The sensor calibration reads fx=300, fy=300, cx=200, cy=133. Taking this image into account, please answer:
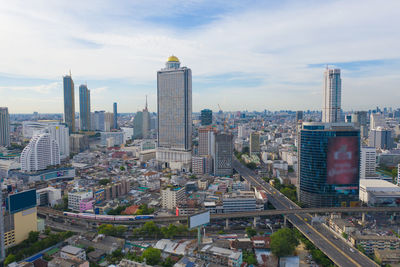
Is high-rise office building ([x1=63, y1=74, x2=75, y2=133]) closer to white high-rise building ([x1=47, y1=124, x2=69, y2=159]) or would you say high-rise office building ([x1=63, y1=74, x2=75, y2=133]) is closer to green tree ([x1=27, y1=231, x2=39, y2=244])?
white high-rise building ([x1=47, y1=124, x2=69, y2=159])

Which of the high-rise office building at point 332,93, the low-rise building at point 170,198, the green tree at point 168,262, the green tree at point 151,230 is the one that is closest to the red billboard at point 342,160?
the low-rise building at point 170,198

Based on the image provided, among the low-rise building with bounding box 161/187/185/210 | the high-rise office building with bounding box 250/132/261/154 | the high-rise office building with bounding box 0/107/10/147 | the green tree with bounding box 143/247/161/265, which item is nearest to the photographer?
the green tree with bounding box 143/247/161/265

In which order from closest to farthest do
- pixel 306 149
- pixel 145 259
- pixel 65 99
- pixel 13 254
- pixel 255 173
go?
pixel 145 259
pixel 13 254
pixel 306 149
pixel 255 173
pixel 65 99

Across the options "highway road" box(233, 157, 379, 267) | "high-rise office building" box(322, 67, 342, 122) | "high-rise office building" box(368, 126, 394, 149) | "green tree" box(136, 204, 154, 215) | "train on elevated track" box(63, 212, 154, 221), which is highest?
"high-rise office building" box(322, 67, 342, 122)

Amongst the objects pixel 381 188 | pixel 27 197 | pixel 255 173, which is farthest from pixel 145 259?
pixel 255 173

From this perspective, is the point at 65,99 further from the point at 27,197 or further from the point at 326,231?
the point at 326,231

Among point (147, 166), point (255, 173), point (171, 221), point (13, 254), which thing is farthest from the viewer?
point (147, 166)

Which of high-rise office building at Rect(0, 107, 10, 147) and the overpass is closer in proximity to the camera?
the overpass

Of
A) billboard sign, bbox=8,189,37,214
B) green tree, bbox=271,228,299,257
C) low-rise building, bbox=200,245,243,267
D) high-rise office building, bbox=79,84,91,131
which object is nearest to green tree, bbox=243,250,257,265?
low-rise building, bbox=200,245,243,267
